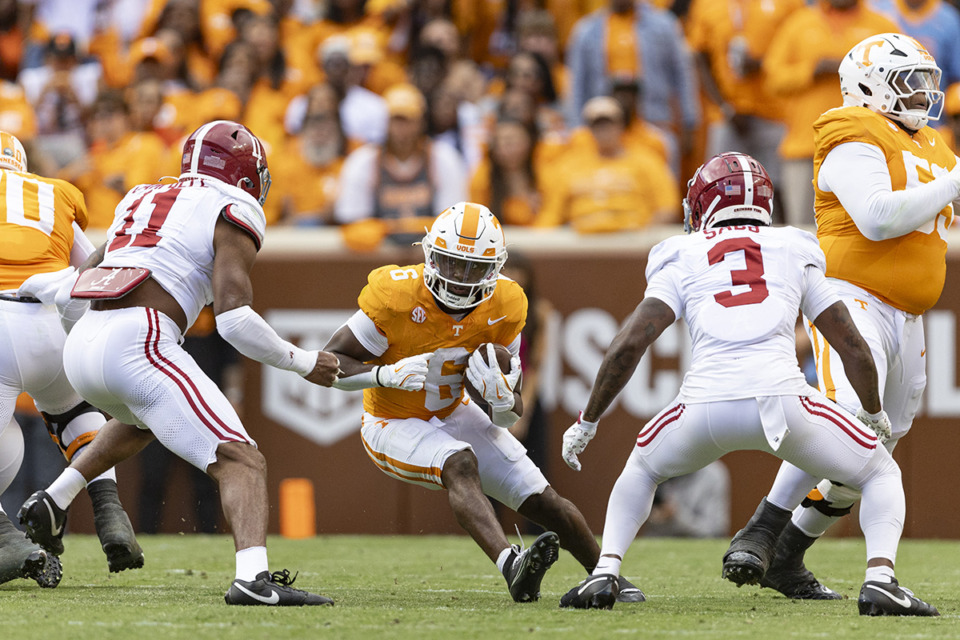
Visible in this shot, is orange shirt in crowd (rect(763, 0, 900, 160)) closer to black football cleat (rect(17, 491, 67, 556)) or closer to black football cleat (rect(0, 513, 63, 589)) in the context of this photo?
black football cleat (rect(17, 491, 67, 556))

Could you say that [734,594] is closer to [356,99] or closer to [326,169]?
[326,169]

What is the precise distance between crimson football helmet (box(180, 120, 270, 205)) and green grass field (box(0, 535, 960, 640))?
1.57 meters

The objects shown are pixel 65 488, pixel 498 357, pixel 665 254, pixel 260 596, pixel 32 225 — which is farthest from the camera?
pixel 32 225

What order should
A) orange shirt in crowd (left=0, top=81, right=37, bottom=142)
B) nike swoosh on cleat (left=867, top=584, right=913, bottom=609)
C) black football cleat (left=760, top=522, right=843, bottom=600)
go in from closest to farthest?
nike swoosh on cleat (left=867, top=584, right=913, bottom=609) → black football cleat (left=760, top=522, right=843, bottom=600) → orange shirt in crowd (left=0, top=81, right=37, bottom=142)

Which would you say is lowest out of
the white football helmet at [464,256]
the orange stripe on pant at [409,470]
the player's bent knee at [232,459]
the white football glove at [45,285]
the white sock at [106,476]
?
the white sock at [106,476]

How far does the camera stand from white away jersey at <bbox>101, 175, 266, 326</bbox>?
4.90 meters

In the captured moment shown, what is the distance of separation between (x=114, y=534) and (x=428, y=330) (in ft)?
5.04

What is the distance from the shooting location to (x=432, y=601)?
504 centimetres

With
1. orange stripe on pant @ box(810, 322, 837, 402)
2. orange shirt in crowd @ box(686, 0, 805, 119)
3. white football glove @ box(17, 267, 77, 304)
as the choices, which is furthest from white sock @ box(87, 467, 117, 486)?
orange shirt in crowd @ box(686, 0, 805, 119)

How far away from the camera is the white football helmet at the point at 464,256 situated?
16.6 feet

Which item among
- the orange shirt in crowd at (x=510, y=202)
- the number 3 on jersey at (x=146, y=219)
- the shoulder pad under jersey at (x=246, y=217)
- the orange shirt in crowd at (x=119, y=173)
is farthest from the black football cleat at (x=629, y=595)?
the orange shirt in crowd at (x=119, y=173)

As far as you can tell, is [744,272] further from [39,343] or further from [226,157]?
[39,343]

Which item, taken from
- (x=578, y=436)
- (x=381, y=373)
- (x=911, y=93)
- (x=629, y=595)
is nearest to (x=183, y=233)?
(x=381, y=373)

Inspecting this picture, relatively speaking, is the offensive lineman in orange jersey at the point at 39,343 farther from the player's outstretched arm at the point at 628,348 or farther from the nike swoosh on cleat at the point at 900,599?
the nike swoosh on cleat at the point at 900,599
